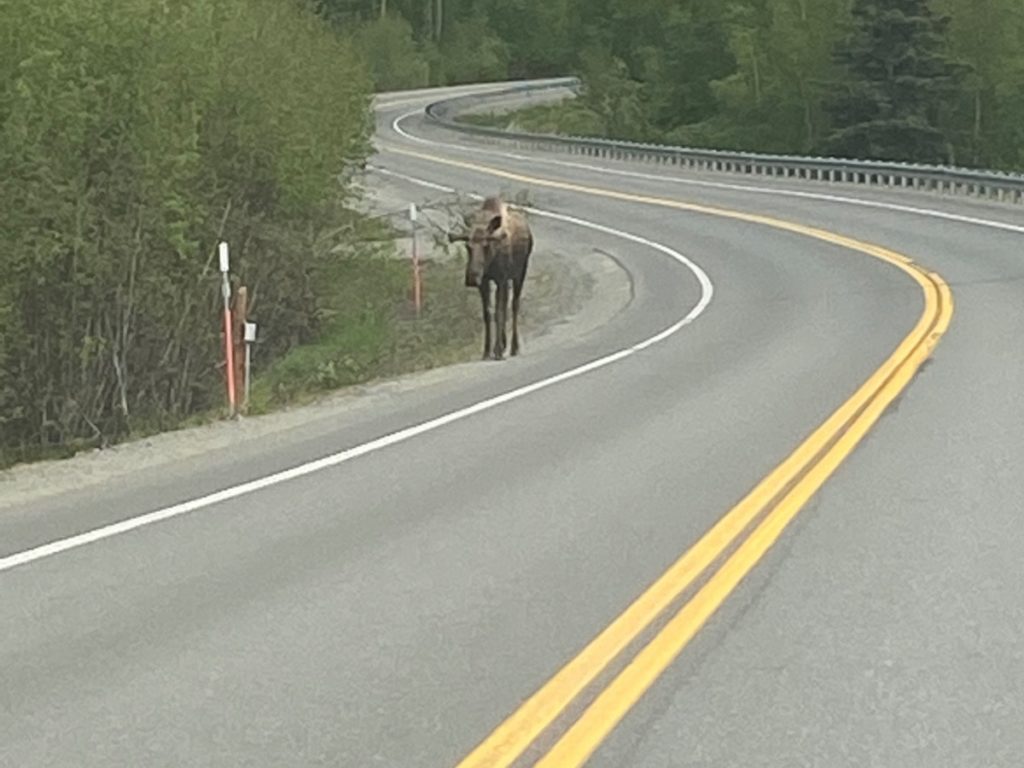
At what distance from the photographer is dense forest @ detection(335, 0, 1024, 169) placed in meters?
59.6

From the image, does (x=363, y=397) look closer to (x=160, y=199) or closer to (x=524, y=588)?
(x=160, y=199)

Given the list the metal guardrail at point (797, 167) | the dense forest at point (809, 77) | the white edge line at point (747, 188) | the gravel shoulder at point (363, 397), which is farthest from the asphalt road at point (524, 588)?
the dense forest at point (809, 77)

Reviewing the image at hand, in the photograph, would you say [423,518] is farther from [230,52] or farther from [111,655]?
[230,52]

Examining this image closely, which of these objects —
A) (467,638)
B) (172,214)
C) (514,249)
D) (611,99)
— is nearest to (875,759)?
(467,638)

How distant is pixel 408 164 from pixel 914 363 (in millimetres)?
41309

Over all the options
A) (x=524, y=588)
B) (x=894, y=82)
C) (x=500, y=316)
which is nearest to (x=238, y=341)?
(x=500, y=316)

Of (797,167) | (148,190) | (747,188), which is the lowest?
(747,188)

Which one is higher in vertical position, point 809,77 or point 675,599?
point 809,77

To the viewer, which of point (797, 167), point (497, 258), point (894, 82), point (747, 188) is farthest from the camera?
point (894, 82)

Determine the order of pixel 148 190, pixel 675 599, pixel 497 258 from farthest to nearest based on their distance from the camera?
pixel 148 190, pixel 497 258, pixel 675 599

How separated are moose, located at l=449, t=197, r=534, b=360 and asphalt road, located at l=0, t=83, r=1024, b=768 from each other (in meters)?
3.46

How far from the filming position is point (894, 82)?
59.3 m

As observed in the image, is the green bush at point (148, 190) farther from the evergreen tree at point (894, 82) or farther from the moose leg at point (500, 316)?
the evergreen tree at point (894, 82)

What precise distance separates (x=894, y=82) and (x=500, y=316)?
42105 mm
